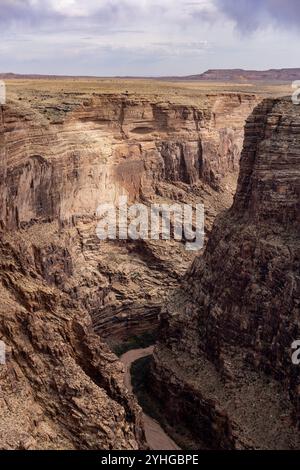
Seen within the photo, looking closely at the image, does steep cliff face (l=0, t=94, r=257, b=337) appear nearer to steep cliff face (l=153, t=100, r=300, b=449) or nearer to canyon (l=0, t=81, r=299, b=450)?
canyon (l=0, t=81, r=299, b=450)

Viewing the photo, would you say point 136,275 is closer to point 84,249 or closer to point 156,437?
point 84,249

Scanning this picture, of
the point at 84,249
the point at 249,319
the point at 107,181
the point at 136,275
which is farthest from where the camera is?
the point at 107,181

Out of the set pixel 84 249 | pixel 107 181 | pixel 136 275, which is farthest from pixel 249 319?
pixel 107 181

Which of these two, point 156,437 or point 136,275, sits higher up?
point 136,275

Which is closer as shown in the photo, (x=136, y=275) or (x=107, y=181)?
(x=136, y=275)

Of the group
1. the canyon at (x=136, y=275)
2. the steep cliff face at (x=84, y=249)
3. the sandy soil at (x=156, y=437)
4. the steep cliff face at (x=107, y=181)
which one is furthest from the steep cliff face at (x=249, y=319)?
the steep cliff face at (x=107, y=181)

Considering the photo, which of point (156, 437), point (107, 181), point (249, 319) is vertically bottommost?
point (156, 437)

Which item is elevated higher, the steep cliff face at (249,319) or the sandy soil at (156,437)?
the steep cliff face at (249,319)

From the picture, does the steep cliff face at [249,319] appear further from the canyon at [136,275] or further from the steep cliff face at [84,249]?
the steep cliff face at [84,249]
